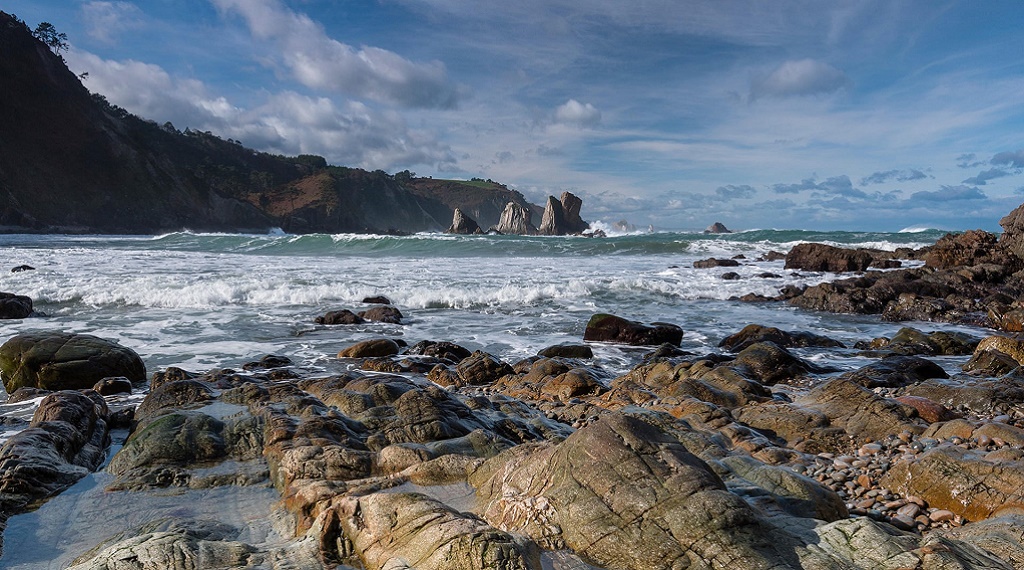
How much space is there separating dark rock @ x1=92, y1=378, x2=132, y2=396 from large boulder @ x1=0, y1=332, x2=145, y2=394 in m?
0.44

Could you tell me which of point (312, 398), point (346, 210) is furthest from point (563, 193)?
point (312, 398)

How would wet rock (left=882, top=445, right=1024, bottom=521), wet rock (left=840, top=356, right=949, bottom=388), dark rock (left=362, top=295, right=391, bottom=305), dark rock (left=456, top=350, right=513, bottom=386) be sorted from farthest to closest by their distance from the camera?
dark rock (left=362, top=295, right=391, bottom=305), dark rock (left=456, top=350, right=513, bottom=386), wet rock (left=840, top=356, right=949, bottom=388), wet rock (left=882, top=445, right=1024, bottom=521)

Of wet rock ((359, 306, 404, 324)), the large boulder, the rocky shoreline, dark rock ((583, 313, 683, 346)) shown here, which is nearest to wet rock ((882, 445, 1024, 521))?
the rocky shoreline

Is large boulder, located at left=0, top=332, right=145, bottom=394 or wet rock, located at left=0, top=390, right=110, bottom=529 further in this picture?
large boulder, located at left=0, top=332, right=145, bottom=394

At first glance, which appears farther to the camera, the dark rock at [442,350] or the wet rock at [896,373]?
the dark rock at [442,350]

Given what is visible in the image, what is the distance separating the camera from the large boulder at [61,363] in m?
7.83

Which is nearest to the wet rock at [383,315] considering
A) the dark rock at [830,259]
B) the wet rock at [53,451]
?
the wet rock at [53,451]

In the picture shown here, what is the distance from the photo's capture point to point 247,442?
16.4 feet

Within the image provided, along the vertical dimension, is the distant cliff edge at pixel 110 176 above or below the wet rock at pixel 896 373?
above

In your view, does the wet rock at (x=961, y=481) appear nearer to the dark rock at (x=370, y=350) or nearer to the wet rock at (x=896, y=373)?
the wet rock at (x=896, y=373)

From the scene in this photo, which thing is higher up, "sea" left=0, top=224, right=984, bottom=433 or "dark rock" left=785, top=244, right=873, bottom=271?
"dark rock" left=785, top=244, right=873, bottom=271

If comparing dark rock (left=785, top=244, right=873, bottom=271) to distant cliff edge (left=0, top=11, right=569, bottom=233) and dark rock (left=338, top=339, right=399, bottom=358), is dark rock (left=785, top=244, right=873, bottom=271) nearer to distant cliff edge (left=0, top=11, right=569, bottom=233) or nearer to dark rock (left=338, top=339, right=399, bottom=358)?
dark rock (left=338, top=339, right=399, bottom=358)

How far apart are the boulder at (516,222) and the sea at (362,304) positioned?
72.3 metres

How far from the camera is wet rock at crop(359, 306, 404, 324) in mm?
13742
